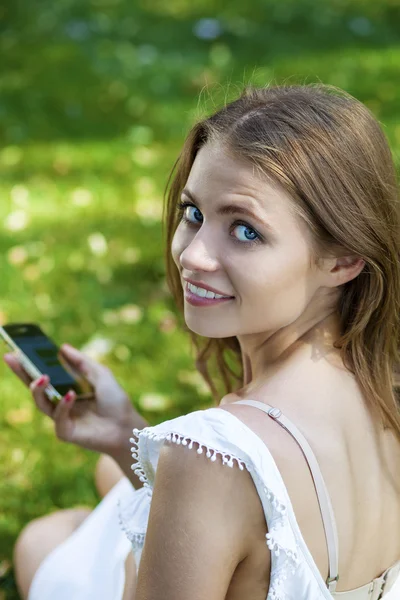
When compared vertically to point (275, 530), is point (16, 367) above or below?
below

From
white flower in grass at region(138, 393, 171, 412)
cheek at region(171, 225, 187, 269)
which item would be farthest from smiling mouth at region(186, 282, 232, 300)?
white flower in grass at region(138, 393, 171, 412)

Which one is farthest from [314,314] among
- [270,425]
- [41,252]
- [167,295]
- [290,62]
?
[290,62]

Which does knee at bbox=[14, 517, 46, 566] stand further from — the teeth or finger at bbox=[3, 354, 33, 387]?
the teeth

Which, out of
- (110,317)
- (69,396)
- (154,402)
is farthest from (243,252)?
(110,317)

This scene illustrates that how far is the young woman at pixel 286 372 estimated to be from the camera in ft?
5.53

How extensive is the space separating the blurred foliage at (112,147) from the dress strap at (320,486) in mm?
1123

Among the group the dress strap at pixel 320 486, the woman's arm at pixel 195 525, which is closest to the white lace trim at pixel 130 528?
the woman's arm at pixel 195 525

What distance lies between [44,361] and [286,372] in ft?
3.48

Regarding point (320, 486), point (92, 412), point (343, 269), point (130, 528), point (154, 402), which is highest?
point (343, 269)

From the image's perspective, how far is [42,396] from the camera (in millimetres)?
2646

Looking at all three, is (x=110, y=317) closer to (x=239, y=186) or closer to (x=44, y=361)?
(x=44, y=361)

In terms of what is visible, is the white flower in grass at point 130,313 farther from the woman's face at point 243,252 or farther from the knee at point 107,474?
the woman's face at point 243,252

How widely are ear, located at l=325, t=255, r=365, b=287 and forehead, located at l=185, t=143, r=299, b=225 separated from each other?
153 millimetres

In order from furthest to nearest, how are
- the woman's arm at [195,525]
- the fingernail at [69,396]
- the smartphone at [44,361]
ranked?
1. the smartphone at [44,361]
2. the fingernail at [69,396]
3. the woman's arm at [195,525]
